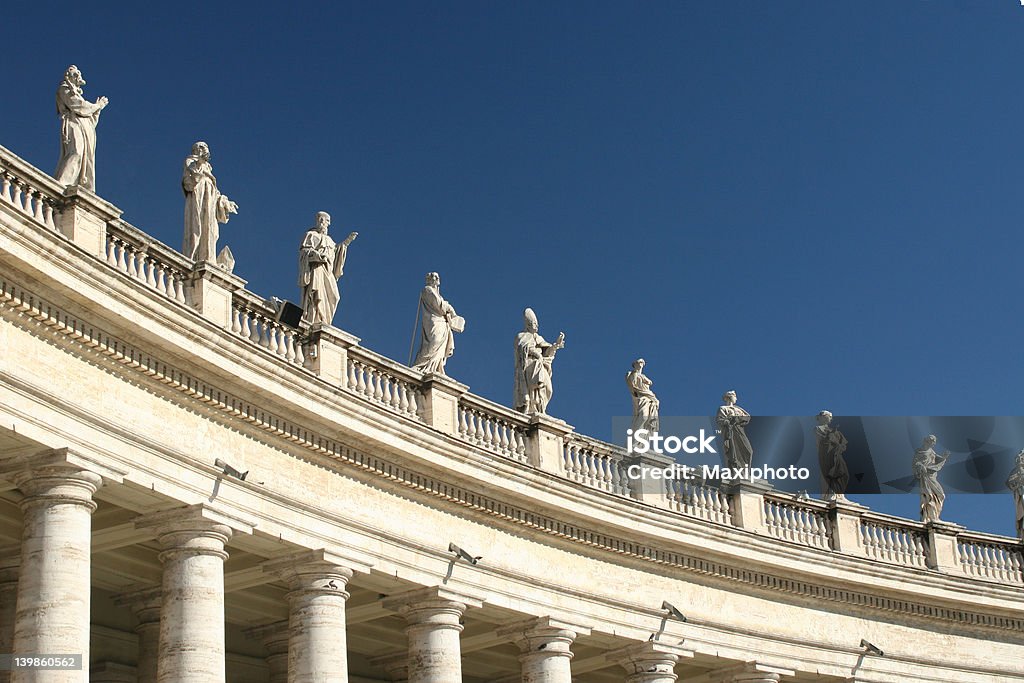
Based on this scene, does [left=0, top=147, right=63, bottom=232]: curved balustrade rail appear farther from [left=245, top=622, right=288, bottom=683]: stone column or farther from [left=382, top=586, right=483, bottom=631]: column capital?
[left=245, top=622, right=288, bottom=683]: stone column

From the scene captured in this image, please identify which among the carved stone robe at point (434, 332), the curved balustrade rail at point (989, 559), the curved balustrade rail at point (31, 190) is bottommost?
the curved balustrade rail at point (989, 559)

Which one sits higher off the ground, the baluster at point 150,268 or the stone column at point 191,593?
the baluster at point 150,268

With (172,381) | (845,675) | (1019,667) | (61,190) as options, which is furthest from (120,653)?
(1019,667)

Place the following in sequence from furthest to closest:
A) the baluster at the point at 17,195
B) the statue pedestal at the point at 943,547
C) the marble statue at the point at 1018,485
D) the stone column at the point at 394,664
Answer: the marble statue at the point at 1018,485
the statue pedestal at the point at 943,547
the stone column at the point at 394,664
the baluster at the point at 17,195

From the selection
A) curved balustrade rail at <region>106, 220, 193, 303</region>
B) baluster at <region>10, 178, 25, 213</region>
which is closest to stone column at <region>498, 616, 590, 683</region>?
curved balustrade rail at <region>106, 220, 193, 303</region>

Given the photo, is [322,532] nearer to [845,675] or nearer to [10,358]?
[10,358]

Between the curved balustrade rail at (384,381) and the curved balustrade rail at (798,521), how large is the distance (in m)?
15.9

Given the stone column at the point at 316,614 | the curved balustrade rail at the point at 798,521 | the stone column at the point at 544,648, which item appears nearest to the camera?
the stone column at the point at 316,614

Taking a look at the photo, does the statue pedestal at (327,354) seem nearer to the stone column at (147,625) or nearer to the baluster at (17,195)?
the stone column at (147,625)

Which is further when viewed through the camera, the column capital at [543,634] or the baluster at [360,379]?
the column capital at [543,634]

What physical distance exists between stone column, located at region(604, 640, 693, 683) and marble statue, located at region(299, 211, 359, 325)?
1416cm

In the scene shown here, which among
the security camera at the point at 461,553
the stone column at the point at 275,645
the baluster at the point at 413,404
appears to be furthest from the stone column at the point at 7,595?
the security camera at the point at 461,553

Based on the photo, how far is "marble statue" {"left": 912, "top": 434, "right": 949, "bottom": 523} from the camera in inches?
2504

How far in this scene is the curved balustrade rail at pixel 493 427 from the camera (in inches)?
1912
